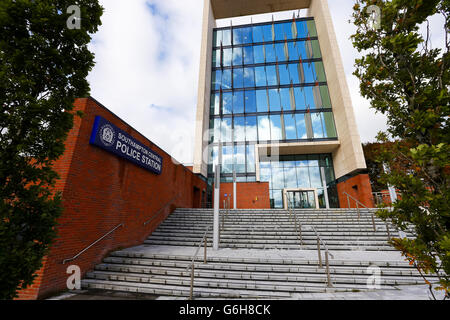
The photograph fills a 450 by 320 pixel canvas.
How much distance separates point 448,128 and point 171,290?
626cm

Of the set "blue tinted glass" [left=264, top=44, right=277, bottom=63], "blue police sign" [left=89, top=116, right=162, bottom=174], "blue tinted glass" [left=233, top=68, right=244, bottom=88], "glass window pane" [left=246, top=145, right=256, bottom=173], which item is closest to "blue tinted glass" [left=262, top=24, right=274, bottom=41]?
"blue tinted glass" [left=264, top=44, right=277, bottom=63]

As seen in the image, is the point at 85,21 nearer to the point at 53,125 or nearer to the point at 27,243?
the point at 53,125

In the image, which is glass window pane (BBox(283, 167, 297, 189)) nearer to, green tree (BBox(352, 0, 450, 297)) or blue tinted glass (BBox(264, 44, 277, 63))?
blue tinted glass (BBox(264, 44, 277, 63))

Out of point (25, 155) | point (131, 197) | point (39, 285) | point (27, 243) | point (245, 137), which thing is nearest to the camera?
point (27, 243)

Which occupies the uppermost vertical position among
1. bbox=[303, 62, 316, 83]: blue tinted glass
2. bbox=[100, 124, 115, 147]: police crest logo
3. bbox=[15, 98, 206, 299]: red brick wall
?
bbox=[303, 62, 316, 83]: blue tinted glass

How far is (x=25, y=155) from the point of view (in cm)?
311

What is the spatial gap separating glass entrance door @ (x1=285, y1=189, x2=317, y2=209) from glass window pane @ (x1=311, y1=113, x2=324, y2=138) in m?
6.31

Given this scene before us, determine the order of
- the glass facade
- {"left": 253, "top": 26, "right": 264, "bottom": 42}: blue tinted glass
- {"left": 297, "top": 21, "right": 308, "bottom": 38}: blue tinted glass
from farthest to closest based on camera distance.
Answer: {"left": 253, "top": 26, "right": 264, "bottom": 42}: blue tinted glass
{"left": 297, "top": 21, "right": 308, "bottom": 38}: blue tinted glass
the glass facade

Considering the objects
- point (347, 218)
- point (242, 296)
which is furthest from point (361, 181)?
point (242, 296)

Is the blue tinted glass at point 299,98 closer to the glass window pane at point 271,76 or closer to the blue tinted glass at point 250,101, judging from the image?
the glass window pane at point 271,76

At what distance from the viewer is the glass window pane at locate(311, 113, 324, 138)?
2100 cm

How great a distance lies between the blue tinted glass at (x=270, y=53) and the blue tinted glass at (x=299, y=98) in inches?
214

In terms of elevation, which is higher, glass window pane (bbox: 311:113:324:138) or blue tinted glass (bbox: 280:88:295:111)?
blue tinted glass (bbox: 280:88:295:111)

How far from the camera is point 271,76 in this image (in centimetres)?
2416
